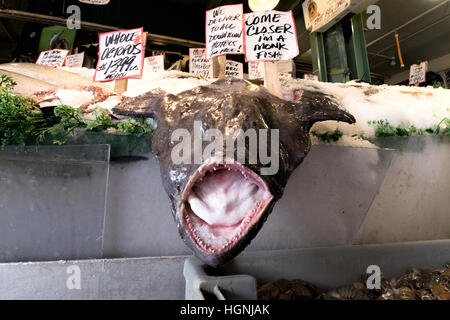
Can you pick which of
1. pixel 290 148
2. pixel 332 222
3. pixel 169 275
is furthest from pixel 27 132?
pixel 332 222

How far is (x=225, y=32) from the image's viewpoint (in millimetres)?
3104

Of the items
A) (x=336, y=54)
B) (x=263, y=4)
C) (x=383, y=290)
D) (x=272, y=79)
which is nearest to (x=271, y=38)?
(x=272, y=79)

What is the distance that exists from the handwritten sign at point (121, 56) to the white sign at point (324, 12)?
4047 mm

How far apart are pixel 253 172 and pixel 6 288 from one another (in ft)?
5.38

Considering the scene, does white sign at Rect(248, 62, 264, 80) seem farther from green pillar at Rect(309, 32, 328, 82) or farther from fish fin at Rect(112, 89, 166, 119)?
fish fin at Rect(112, 89, 166, 119)

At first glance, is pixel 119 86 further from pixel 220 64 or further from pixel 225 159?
pixel 225 159

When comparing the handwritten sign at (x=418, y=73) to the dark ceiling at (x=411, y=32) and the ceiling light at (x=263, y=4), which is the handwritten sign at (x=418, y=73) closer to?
the dark ceiling at (x=411, y=32)

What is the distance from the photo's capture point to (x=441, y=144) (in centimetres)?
284

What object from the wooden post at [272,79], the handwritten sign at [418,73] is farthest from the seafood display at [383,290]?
the handwritten sign at [418,73]

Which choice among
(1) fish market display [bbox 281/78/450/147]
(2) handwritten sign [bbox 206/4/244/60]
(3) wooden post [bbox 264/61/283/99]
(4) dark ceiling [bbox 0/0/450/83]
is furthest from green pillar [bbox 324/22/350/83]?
(3) wooden post [bbox 264/61/283/99]

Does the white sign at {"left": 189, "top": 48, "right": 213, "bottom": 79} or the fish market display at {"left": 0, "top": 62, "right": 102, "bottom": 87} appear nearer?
the fish market display at {"left": 0, "top": 62, "right": 102, "bottom": 87}

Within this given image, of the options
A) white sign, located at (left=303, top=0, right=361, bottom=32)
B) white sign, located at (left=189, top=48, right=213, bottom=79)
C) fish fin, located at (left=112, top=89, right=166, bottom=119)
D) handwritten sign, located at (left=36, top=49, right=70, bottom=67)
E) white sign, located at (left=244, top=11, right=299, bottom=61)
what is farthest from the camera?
white sign, located at (left=189, top=48, right=213, bottom=79)

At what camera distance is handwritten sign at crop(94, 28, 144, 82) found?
251 cm

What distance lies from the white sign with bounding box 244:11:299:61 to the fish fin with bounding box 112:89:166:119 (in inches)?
40.6
